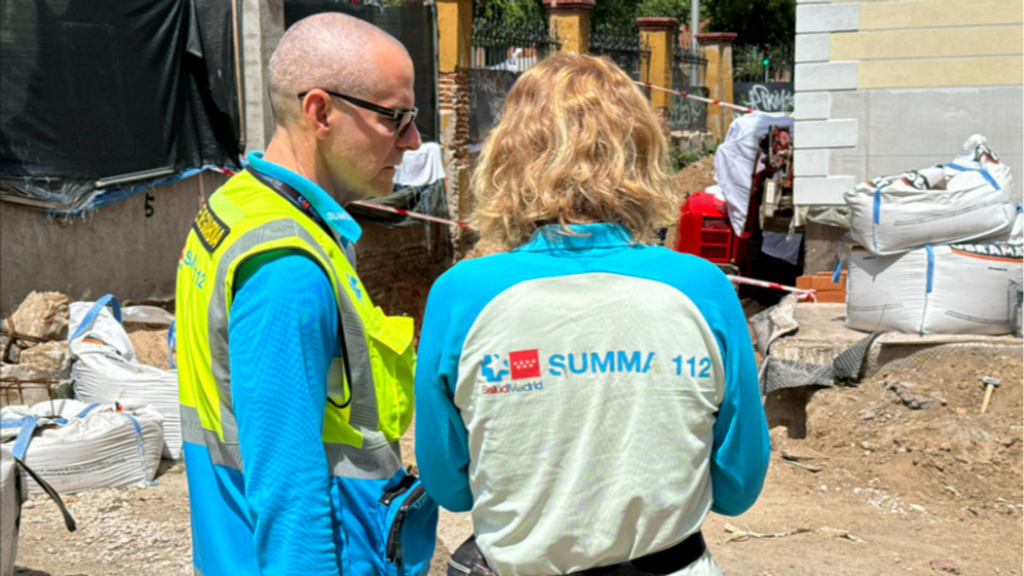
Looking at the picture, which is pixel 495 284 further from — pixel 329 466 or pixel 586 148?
pixel 329 466

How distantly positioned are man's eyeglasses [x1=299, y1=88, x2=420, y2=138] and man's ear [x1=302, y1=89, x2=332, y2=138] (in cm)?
1

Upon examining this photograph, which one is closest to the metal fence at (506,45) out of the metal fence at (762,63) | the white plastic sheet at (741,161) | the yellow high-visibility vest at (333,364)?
the white plastic sheet at (741,161)

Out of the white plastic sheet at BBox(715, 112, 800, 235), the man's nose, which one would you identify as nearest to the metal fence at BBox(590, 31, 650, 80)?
the white plastic sheet at BBox(715, 112, 800, 235)

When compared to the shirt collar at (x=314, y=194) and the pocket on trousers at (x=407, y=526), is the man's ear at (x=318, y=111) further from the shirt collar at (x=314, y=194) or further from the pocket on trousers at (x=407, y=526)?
the pocket on trousers at (x=407, y=526)

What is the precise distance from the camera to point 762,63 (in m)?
24.9

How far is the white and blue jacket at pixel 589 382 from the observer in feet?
5.04

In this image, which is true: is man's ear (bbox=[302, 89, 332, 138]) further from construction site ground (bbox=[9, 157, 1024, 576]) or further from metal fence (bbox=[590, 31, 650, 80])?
metal fence (bbox=[590, 31, 650, 80])

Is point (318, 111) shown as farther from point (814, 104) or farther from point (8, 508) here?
point (814, 104)

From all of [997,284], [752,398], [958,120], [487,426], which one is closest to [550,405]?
[487,426]

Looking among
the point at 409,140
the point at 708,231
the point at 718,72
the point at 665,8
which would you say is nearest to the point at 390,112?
the point at 409,140

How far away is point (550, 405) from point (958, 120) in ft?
27.1

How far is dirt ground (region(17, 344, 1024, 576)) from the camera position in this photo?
14.5 ft

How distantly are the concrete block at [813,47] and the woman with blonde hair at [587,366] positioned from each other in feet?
26.3

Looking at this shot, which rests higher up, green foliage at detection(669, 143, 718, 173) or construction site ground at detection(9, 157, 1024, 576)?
green foliage at detection(669, 143, 718, 173)
